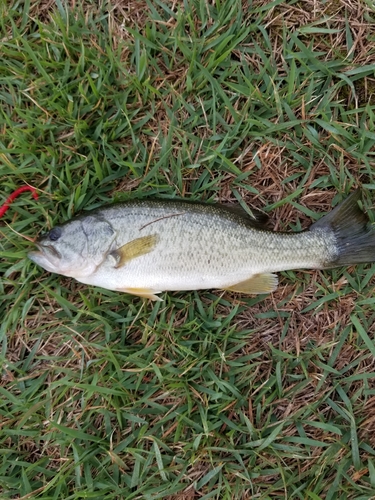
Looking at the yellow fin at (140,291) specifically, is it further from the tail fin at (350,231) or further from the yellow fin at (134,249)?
the tail fin at (350,231)

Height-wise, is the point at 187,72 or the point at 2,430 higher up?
the point at 187,72

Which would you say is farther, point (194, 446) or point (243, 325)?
point (243, 325)

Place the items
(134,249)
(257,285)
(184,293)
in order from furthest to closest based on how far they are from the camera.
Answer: (184,293), (257,285), (134,249)

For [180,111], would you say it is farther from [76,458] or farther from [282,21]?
[76,458]

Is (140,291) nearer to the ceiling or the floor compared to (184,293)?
nearer to the ceiling

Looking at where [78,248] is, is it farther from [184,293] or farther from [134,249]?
[184,293]

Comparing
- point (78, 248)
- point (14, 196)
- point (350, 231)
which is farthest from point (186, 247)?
point (14, 196)

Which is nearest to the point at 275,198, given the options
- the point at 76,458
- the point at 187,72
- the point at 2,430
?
the point at 187,72
